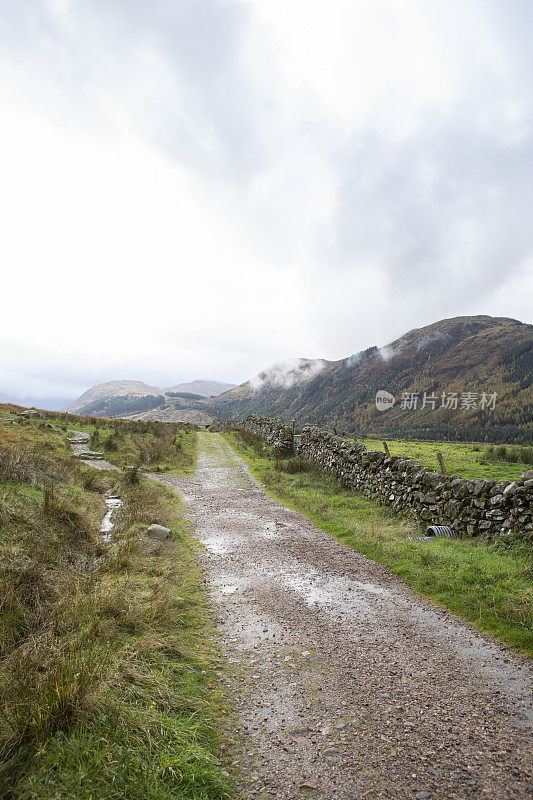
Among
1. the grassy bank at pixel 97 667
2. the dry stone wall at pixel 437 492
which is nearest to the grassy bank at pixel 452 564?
the dry stone wall at pixel 437 492

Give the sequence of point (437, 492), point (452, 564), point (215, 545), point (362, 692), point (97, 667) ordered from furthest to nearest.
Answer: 1. point (437, 492)
2. point (215, 545)
3. point (452, 564)
4. point (362, 692)
5. point (97, 667)

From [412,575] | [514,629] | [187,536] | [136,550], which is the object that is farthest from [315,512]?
[514,629]

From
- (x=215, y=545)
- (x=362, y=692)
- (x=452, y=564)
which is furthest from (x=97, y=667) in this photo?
(x=452, y=564)

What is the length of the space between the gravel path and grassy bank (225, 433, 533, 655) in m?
0.36

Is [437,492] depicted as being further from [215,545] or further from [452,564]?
[215,545]

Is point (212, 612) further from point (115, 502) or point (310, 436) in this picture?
point (310, 436)

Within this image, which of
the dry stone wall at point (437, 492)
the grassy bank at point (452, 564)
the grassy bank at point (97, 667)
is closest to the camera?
the grassy bank at point (97, 667)

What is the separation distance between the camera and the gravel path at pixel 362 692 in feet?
9.75

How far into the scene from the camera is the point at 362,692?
13.1 feet

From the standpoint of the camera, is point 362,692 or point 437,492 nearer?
point 362,692

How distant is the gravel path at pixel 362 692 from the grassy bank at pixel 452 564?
1.19 ft

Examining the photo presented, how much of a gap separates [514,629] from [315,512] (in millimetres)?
7213

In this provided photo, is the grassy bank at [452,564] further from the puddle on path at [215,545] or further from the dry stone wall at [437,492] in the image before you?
the puddle on path at [215,545]

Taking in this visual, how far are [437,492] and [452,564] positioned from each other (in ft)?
10.4
